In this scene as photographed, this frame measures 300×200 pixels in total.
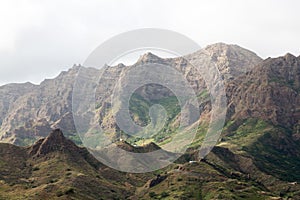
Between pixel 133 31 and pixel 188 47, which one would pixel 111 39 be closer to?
pixel 133 31

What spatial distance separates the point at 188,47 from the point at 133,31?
20646mm

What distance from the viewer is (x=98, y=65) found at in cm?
16988

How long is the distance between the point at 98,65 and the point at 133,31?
17687mm

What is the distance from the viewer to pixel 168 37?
16675 centimetres

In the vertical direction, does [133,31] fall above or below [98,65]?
above

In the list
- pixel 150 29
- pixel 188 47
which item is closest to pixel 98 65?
pixel 150 29

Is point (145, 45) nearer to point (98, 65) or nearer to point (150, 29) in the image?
point (150, 29)

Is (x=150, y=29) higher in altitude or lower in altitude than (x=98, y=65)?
higher

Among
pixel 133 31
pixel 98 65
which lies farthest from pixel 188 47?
pixel 98 65

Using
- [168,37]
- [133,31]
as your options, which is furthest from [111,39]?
[168,37]

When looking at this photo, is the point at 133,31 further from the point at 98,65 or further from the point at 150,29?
the point at 98,65

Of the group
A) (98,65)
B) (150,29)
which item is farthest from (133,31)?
(98,65)

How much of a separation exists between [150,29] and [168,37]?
23.0 feet

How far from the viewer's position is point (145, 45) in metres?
163
